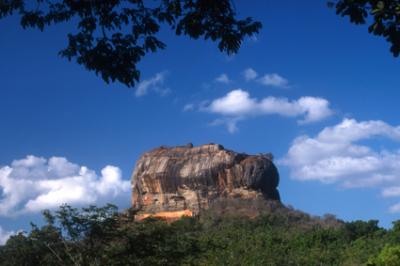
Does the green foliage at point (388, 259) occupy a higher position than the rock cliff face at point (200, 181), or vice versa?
the rock cliff face at point (200, 181)

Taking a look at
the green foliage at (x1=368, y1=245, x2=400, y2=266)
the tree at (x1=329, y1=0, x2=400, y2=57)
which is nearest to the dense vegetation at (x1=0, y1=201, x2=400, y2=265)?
the green foliage at (x1=368, y1=245, x2=400, y2=266)

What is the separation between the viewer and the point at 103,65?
17.5 ft

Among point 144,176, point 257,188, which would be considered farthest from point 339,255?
point 144,176

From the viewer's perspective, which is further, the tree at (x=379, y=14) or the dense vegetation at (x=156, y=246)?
the dense vegetation at (x=156, y=246)

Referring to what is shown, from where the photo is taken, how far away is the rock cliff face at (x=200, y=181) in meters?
61.1

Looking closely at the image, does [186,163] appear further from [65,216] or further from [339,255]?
[65,216]

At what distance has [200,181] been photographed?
201 feet

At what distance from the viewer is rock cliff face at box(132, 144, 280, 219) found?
6112 cm

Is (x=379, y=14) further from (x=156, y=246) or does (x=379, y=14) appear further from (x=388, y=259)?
(x=388, y=259)

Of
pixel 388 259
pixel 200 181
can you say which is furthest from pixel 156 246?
pixel 200 181

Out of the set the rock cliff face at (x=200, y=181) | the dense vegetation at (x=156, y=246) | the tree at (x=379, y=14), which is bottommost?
the tree at (x=379, y=14)

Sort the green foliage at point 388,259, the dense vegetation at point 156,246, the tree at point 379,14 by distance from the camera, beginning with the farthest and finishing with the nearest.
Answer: the green foliage at point 388,259 < the dense vegetation at point 156,246 < the tree at point 379,14

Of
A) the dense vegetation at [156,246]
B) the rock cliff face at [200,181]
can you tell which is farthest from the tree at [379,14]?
the rock cliff face at [200,181]

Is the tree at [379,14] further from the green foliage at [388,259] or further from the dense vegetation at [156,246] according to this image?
the green foliage at [388,259]
